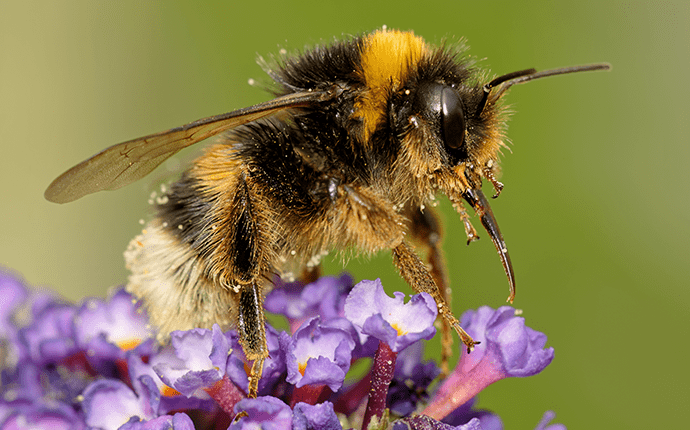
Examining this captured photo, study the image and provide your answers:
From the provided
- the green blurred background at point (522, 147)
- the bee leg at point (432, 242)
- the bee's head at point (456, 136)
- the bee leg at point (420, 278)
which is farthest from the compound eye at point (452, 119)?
the green blurred background at point (522, 147)

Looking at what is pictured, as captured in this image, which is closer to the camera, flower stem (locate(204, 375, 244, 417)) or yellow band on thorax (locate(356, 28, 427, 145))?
flower stem (locate(204, 375, 244, 417))

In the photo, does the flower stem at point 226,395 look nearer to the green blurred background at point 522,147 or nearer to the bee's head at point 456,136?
the bee's head at point 456,136

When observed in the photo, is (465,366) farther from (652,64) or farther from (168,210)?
(652,64)

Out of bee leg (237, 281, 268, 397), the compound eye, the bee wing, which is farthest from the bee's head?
bee leg (237, 281, 268, 397)

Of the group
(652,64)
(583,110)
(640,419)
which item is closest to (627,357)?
(640,419)

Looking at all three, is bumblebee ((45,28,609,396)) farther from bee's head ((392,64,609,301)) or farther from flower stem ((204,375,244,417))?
flower stem ((204,375,244,417))
